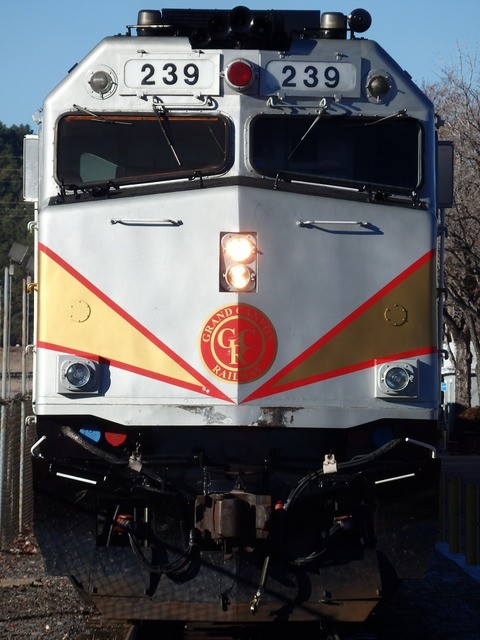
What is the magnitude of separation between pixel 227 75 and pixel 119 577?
3.55m

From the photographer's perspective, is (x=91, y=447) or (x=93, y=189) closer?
(x=91, y=447)

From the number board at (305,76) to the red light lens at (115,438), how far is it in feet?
8.62

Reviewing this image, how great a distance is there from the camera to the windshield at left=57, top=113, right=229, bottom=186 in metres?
7.76

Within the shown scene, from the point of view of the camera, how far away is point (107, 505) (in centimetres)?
759

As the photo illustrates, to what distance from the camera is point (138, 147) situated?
7840 millimetres

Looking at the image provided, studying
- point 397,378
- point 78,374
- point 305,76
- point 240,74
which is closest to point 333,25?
point 305,76

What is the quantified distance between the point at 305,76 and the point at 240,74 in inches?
19.1

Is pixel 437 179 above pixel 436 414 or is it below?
above

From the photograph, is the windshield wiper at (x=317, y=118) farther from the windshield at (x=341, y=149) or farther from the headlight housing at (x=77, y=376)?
the headlight housing at (x=77, y=376)

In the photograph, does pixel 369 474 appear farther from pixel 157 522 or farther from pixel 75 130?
pixel 75 130

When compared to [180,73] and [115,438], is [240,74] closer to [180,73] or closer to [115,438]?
[180,73]

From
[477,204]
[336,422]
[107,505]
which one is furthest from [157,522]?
[477,204]

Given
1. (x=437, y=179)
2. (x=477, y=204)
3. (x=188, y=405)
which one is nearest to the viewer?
(x=188, y=405)

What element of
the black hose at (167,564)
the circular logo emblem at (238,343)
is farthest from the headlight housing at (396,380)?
the black hose at (167,564)
